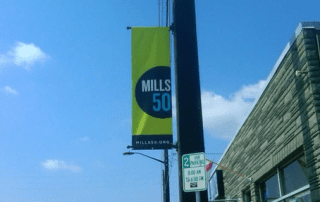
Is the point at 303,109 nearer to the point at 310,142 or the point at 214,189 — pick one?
the point at 310,142

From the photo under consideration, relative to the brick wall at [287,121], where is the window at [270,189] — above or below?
below

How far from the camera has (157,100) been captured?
28.9ft

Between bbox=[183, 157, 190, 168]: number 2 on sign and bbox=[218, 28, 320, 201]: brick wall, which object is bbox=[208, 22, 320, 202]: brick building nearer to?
bbox=[218, 28, 320, 201]: brick wall

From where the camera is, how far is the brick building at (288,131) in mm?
8508

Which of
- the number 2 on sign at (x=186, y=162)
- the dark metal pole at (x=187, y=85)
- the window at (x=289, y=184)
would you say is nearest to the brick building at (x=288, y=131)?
the window at (x=289, y=184)

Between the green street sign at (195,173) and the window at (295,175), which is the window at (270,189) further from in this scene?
the green street sign at (195,173)

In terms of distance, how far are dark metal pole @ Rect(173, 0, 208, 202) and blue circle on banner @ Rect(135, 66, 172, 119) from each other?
4.81ft

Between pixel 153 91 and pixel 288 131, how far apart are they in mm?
3360

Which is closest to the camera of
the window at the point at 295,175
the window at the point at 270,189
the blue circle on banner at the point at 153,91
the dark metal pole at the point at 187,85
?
Result: the dark metal pole at the point at 187,85

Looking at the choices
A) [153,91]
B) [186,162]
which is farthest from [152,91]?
[186,162]

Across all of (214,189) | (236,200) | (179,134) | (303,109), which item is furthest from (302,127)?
(214,189)

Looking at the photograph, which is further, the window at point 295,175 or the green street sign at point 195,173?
the window at point 295,175

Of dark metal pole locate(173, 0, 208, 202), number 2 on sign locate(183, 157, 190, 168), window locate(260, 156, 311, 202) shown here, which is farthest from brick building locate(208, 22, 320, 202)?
number 2 on sign locate(183, 157, 190, 168)

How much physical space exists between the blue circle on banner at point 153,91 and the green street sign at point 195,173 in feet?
9.64
